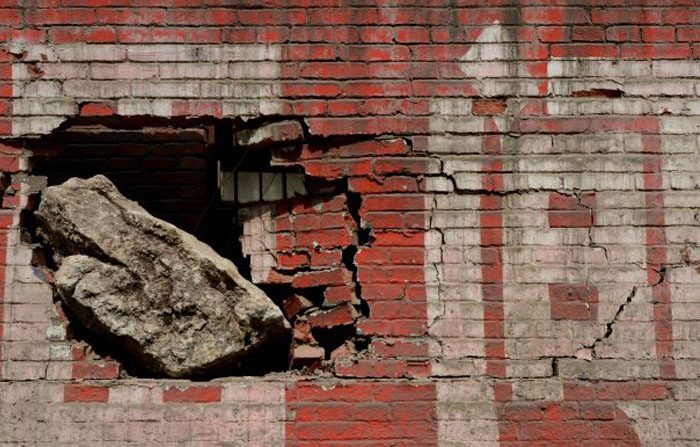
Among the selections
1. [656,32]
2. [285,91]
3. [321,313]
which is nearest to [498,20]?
[656,32]

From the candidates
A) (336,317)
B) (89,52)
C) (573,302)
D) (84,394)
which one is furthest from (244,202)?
(573,302)

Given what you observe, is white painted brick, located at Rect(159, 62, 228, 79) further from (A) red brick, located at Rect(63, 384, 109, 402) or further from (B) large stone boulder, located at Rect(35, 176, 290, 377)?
(A) red brick, located at Rect(63, 384, 109, 402)

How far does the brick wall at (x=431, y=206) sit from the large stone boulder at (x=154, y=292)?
12 cm

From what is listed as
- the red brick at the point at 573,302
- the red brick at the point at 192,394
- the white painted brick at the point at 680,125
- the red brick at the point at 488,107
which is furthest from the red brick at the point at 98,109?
the white painted brick at the point at 680,125

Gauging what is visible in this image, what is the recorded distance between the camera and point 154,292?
3.90 meters

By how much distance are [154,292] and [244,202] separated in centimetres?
62

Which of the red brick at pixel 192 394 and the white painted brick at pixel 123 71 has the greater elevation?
the white painted brick at pixel 123 71

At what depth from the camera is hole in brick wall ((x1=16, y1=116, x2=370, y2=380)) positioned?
158 inches

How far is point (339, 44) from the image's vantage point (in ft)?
13.3

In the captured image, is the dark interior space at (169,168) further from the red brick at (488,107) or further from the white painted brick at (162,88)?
the red brick at (488,107)

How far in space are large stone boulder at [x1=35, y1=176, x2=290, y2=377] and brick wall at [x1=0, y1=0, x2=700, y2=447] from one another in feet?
0.40

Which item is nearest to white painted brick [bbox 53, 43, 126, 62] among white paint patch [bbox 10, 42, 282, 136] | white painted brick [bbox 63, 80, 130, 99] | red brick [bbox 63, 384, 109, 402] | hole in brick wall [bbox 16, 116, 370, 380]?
white paint patch [bbox 10, 42, 282, 136]

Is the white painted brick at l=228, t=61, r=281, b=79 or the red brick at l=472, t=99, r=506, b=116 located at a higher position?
the white painted brick at l=228, t=61, r=281, b=79

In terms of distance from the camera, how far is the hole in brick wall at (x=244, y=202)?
4.02m
